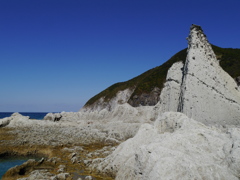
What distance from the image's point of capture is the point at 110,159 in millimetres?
17000

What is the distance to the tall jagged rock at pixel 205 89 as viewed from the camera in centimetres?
2366

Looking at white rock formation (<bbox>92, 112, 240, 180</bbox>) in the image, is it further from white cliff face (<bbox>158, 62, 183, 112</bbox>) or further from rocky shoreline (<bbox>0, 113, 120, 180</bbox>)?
white cliff face (<bbox>158, 62, 183, 112</bbox>)

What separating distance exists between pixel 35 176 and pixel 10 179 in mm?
2026

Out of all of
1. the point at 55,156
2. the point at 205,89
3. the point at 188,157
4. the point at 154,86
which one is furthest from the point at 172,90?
the point at 154,86

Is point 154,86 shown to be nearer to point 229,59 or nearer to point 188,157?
point 229,59

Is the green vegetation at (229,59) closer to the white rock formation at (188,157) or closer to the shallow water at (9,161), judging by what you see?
the shallow water at (9,161)

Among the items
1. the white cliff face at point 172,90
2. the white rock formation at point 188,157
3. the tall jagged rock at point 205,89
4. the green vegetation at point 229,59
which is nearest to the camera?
the white rock formation at point 188,157

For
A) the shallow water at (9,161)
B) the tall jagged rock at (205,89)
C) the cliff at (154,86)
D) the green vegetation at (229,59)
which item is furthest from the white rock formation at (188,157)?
the cliff at (154,86)

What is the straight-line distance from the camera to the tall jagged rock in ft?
77.6

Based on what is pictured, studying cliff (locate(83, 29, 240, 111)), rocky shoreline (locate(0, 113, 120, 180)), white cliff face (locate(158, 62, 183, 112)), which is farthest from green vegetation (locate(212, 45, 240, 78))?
rocky shoreline (locate(0, 113, 120, 180))

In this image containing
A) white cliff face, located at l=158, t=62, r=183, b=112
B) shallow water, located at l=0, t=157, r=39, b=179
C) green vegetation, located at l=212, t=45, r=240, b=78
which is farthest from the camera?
green vegetation, located at l=212, t=45, r=240, b=78

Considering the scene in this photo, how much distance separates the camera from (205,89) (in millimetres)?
24844

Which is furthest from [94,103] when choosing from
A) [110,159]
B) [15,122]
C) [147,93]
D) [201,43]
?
→ [110,159]

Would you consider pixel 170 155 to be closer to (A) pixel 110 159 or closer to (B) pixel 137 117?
(A) pixel 110 159
